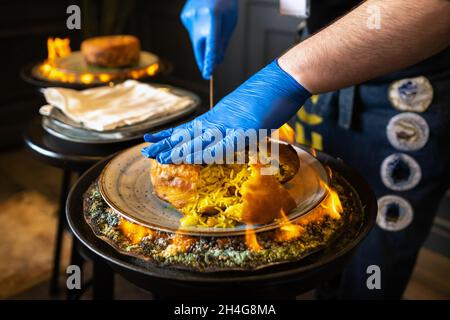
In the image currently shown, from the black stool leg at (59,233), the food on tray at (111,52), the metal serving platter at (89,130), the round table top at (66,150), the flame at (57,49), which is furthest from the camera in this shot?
the flame at (57,49)

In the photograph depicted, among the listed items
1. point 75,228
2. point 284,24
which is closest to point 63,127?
point 75,228

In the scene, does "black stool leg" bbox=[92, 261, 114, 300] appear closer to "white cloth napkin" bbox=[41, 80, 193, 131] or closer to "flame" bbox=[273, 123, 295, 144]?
"white cloth napkin" bbox=[41, 80, 193, 131]

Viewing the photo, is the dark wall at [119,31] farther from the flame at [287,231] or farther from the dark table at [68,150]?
the flame at [287,231]

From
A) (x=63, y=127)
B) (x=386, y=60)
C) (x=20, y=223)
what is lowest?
(x=20, y=223)

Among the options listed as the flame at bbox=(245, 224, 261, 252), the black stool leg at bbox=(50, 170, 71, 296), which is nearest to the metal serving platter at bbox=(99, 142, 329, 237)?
the flame at bbox=(245, 224, 261, 252)

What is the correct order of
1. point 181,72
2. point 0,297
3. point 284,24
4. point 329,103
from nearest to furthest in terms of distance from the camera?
point 329,103 < point 0,297 < point 284,24 < point 181,72

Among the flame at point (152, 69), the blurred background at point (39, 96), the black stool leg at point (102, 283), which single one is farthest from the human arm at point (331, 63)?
the blurred background at point (39, 96)

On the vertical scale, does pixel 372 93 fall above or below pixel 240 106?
below

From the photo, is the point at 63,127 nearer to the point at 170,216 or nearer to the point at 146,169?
the point at 146,169
